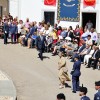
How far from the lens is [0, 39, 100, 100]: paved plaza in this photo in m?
18.3

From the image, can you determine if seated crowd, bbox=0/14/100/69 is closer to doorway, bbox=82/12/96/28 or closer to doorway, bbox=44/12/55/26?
doorway, bbox=44/12/55/26

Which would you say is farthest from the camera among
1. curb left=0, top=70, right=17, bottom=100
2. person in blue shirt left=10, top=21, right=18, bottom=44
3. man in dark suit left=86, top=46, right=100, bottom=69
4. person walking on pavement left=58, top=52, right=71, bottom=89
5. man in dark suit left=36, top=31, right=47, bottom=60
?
person in blue shirt left=10, top=21, right=18, bottom=44

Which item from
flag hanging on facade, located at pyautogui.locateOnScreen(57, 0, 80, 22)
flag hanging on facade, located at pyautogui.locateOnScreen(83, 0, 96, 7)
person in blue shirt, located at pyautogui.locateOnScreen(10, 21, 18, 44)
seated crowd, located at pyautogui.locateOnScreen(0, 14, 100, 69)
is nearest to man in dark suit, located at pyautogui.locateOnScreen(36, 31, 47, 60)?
seated crowd, located at pyautogui.locateOnScreen(0, 14, 100, 69)

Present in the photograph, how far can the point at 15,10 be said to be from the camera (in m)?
35.1

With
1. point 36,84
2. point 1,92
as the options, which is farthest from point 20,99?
point 36,84

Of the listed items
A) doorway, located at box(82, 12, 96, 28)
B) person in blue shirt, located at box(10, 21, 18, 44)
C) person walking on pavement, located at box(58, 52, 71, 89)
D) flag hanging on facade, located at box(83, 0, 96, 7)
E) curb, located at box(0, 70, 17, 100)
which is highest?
flag hanging on facade, located at box(83, 0, 96, 7)

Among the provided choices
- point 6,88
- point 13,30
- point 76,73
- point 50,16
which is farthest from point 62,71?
point 50,16

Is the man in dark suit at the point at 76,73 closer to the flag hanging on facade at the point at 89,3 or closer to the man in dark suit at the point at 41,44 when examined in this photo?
the man in dark suit at the point at 41,44

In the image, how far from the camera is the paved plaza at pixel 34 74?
18266 millimetres

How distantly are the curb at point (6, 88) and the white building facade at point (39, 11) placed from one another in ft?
38.9

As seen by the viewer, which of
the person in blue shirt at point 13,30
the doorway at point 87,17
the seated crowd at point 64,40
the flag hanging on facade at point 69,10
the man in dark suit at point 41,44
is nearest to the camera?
the seated crowd at point 64,40

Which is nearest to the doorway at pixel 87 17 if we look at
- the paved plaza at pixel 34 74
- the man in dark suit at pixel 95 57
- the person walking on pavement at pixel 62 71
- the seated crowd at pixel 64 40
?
the seated crowd at pixel 64 40

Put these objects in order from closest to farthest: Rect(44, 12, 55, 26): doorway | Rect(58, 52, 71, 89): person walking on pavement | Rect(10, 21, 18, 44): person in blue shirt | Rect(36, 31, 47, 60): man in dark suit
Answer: Rect(58, 52, 71, 89): person walking on pavement
Rect(36, 31, 47, 60): man in dark suit
Rect(10, 21, 18, 44): person in blue shirt
Rect(44, 12, 55, 26): doorway

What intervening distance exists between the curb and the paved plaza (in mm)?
261
